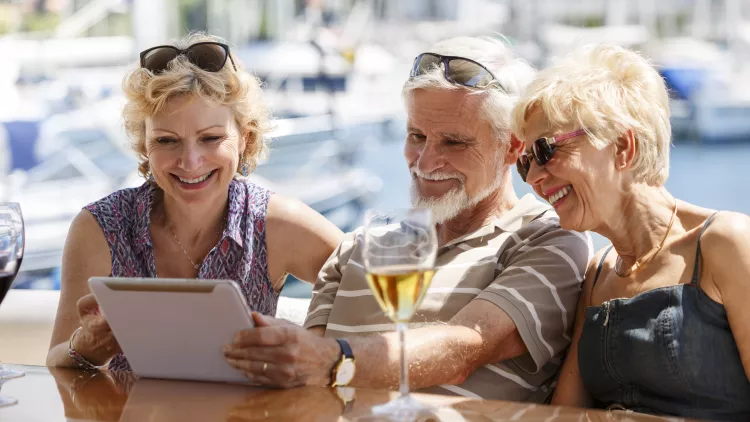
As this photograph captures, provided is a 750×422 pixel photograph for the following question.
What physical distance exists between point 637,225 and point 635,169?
10 cm

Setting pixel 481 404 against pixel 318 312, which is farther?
pixel 318 312

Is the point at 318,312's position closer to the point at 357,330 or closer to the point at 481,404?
the point at 357,330

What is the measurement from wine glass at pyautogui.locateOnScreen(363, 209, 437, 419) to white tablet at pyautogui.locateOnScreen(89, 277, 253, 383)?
0.28 meters

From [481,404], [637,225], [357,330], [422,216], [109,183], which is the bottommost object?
[109,183]

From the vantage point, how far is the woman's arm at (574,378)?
1837mm

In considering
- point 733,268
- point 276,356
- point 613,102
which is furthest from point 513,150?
point 276,356

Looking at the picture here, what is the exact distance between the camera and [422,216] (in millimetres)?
1268

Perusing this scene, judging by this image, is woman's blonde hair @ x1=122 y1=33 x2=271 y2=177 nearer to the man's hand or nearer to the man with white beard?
the man with white beard

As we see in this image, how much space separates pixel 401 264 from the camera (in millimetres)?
1223

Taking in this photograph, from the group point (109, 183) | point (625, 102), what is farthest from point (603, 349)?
point (109, 183)

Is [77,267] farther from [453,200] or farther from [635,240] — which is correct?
[635,240]

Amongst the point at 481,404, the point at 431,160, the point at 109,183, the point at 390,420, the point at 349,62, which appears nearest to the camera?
the point at 390,420

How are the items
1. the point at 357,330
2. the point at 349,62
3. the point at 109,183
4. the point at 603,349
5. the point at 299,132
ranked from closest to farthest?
the point at 603,349, the point at 357,330, the point at 109,183, the point at 299,132, the point at 349,62

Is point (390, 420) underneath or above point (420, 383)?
above
